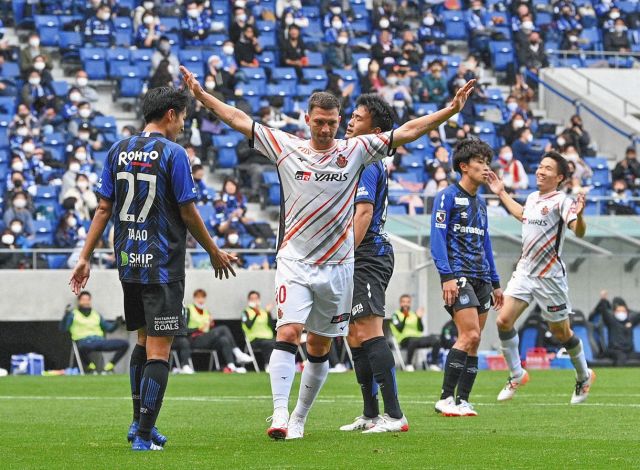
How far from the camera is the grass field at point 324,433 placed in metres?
7.58

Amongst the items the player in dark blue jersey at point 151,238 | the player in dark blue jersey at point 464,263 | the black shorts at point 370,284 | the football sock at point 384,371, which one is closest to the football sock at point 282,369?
the player in dark blue jersey at point 151,238

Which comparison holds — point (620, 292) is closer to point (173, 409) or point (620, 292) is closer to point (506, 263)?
point (506, 263)

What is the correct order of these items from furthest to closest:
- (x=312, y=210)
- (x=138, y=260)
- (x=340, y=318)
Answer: (x=340, y=318) < (x=312, y=210) < (x=138, y=260)

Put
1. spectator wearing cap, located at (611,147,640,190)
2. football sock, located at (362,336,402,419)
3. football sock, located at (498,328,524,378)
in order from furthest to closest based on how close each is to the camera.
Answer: spectator wearing cap, located at (611,147,640,190)
football sock, located at (498,328,524,378)
football sock, located at (362,336,402,419)

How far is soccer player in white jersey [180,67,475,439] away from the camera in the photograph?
28.6ft

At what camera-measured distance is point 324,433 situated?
31.4 ft

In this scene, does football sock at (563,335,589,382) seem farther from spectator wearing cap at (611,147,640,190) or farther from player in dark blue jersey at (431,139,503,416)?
spectator wearing cap at (611,147,640,190)

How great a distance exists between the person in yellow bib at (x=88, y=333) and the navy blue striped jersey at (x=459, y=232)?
11.6 m

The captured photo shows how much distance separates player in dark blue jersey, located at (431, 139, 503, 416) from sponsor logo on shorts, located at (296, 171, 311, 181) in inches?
123

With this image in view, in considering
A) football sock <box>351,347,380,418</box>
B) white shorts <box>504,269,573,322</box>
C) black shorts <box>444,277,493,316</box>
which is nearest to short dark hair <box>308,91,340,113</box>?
football sock <box>351,347,380,418</box>

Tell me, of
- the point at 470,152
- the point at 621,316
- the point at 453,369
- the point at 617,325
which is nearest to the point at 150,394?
the point at 453,369

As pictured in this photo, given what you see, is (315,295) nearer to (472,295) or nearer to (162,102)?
(162,102)

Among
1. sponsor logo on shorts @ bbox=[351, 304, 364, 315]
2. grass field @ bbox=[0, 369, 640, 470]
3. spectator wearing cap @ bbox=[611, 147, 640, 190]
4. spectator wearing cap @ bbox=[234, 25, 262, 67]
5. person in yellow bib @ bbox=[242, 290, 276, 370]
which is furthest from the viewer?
spectator wearing cap @ bbox=[234, 25, 262, 67]

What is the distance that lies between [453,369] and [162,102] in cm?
427
